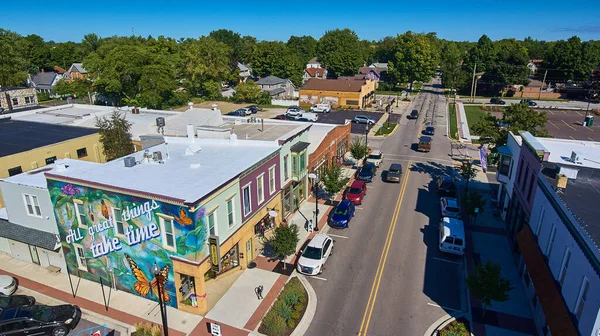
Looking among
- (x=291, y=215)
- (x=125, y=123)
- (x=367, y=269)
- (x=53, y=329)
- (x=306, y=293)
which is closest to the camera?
(x=53, y=329)

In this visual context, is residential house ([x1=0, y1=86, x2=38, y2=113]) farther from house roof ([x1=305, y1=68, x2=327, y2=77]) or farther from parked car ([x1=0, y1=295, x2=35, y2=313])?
house roof ([x1=305, y1=68, x2=327, y2=77])

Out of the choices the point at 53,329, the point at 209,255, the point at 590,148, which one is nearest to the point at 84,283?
the point at 53,329

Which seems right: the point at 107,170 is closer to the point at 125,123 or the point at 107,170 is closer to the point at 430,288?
the point at 125,123

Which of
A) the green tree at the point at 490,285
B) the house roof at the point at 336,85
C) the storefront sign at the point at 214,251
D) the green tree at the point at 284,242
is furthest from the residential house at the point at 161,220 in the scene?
the house roof at the point at 336,85

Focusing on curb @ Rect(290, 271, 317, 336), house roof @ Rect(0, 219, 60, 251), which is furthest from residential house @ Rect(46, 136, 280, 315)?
curb @ Rect(290, 271, 317, 336)

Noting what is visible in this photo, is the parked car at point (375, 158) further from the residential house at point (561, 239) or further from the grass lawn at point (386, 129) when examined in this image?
the residential house at point (561, 239)

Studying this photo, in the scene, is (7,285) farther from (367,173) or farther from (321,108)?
(321,108)
